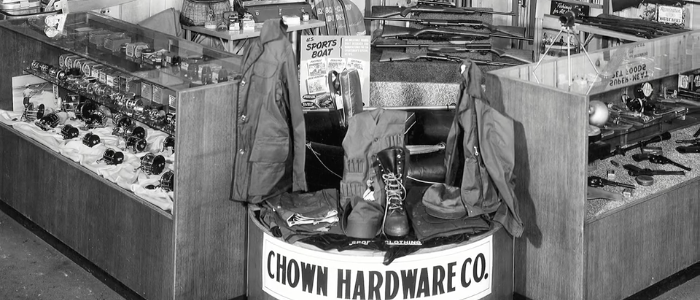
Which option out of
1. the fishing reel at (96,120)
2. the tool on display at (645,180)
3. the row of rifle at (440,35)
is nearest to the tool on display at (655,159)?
the tool on display at (645,180)

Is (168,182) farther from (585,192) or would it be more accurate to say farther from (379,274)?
(585,192)

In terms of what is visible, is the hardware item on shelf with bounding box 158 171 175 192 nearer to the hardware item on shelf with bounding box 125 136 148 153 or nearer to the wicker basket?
the hardware item on shelf with bounding box 125 136 148 153

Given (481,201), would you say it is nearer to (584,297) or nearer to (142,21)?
(584,297)

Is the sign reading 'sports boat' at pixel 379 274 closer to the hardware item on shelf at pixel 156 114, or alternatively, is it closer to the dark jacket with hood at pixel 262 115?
the dark jacket with hood at pixel 262 115

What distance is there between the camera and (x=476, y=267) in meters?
4.67

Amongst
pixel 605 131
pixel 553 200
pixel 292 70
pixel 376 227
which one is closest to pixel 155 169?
pixel 292 70

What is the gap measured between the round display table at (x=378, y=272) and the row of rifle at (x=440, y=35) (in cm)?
257

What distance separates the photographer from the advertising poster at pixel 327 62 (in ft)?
19.6

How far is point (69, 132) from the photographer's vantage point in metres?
5.79

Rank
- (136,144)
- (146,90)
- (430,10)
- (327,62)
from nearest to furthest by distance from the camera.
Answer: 1. (146,90)
2. (136,144)
3. (327,62)
4. (430,10)

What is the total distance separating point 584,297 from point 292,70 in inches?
68.5

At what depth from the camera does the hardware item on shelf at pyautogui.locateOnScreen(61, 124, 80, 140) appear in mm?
5789

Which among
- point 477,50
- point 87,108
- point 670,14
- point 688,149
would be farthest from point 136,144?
point 670,14

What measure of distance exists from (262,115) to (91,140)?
4.26 ft
